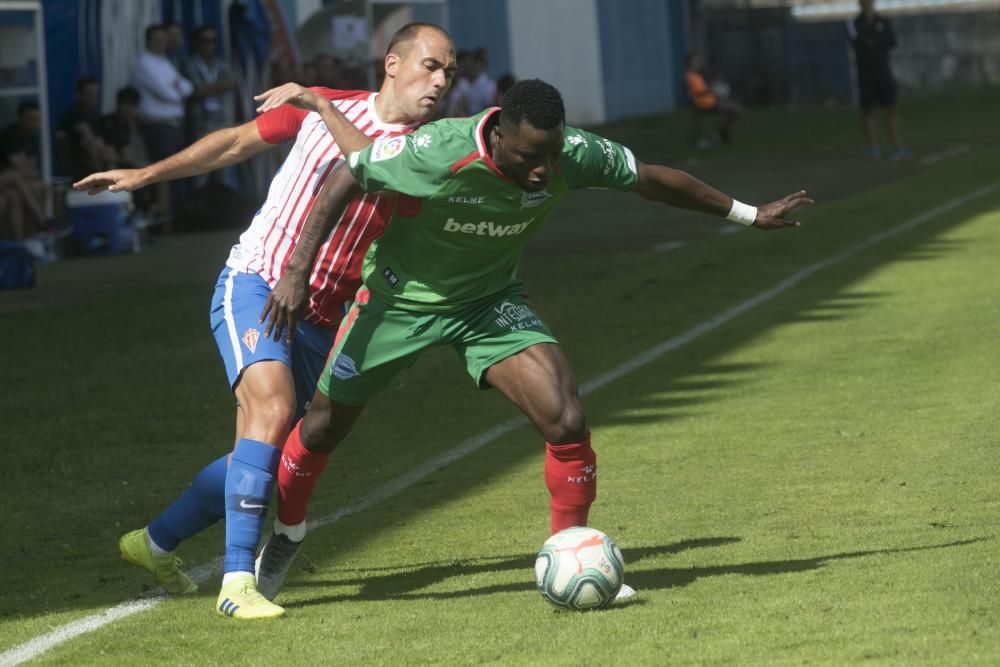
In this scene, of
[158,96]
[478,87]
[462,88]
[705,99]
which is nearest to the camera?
[158,96]

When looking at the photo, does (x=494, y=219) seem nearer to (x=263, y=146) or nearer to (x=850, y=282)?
(x=263, y=146)

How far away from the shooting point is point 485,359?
6188 millimetres

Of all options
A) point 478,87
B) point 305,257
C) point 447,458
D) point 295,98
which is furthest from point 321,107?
point 478,87

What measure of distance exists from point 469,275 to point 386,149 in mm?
537

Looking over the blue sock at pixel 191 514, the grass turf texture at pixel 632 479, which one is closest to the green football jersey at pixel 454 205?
the blue sock at pixel 191 514

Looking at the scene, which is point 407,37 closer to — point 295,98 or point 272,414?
point 295,98

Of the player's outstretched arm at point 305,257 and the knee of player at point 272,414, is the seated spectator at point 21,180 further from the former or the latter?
the player's outstretched arm at point 305,257

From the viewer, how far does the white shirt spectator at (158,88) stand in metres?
21.3

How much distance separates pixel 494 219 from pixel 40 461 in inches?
163

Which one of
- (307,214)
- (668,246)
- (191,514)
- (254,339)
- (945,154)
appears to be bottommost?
(668,246)

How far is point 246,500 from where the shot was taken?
6.03m

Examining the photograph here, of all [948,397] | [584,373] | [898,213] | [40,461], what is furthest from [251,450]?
[898,213]

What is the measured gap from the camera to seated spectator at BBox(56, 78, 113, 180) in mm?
20438

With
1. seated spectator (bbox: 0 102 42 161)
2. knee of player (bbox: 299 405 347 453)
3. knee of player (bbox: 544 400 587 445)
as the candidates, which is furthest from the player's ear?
seated spectator (bbox: 0 102 42 161)
